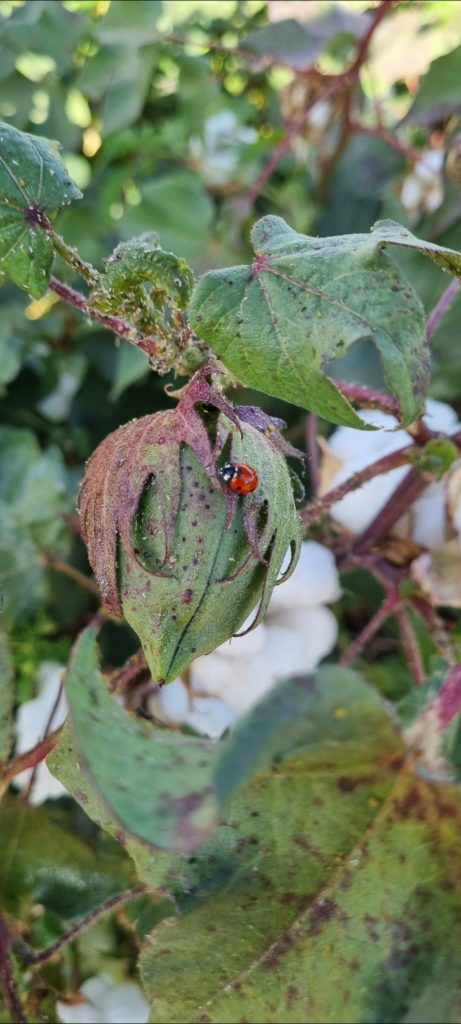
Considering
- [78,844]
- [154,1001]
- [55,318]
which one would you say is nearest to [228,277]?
[154,1001]

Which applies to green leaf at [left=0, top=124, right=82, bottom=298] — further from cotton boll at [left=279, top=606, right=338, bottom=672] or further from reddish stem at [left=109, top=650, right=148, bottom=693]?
cotton boll at [left=279, top=606, right=338, bottom=672]

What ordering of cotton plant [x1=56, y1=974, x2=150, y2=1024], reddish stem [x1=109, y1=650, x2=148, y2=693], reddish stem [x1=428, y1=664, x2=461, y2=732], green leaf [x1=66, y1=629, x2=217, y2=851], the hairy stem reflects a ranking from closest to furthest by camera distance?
1. green leaf [x1=66, y1=629, x2=217, y2=851]
2. reddish stem [x1=428, y1=664, x2=461, y2=732]
3. reddish stem [x1=109, y1=650, x2=148, y2=693]
4. cotton plant [x1=56, y1=974, x2=150, y2=1024]
5. the hairy stem

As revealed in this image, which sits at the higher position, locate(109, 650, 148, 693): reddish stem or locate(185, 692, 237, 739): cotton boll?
locate(109, 650, 148, 693): reddish stem

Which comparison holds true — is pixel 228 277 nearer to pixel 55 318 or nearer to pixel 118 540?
pixel 118 540

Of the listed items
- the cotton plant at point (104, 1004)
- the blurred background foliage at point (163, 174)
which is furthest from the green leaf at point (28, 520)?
the cotton plant at point (104, 1004)

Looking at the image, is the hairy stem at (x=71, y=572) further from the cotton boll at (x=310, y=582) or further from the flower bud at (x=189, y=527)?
the flower bud at (x=189, y=527)

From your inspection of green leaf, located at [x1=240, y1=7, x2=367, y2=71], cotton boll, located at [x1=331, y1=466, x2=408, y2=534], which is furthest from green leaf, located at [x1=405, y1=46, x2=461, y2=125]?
cotton boll, located at [x1=331, y1=466, x2=408, y2=534]
